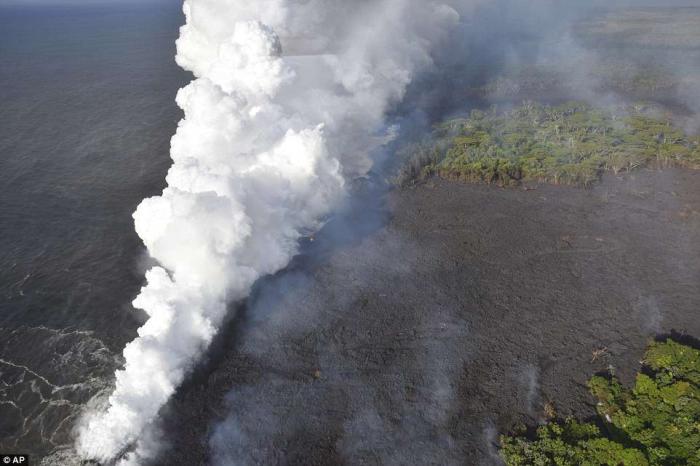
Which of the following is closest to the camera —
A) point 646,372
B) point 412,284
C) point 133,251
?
point 646,372

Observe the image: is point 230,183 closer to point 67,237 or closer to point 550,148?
point 67,237

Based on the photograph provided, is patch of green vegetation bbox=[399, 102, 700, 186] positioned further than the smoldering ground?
Yes

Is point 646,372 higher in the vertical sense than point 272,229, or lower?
lower

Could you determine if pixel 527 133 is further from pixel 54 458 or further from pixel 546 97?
pixel 54 458

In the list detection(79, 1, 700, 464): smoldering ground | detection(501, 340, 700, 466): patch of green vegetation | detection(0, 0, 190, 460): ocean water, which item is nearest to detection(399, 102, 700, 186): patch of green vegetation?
detection(79, 1, 700, 464): smoldering ground

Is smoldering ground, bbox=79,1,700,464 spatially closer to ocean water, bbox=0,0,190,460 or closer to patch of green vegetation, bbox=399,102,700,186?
patch of green vegetation, bbox=399,102,700,186

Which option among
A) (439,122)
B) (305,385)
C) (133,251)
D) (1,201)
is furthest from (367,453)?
(439,122)
